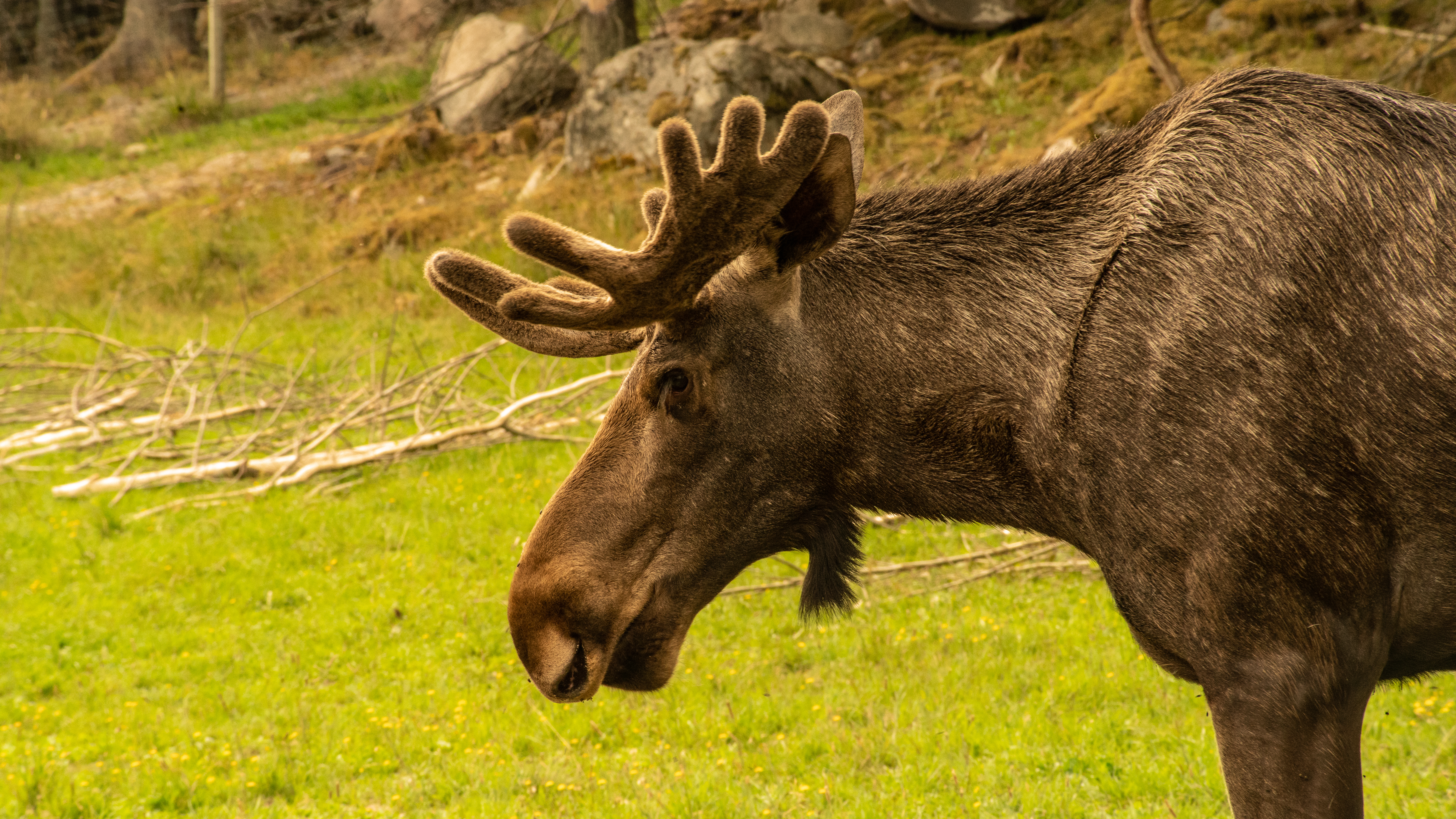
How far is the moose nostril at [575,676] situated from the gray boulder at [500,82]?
39.8 ft

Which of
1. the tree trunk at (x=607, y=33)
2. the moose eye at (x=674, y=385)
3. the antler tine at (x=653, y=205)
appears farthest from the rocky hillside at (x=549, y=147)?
the moose eye at (x=674, y=385)

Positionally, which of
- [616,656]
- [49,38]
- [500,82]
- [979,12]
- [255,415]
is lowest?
[49,38]

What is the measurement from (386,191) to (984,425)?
39.8ft

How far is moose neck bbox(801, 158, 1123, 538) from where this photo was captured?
2.40 meters

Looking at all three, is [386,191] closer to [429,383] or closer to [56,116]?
[429,383]

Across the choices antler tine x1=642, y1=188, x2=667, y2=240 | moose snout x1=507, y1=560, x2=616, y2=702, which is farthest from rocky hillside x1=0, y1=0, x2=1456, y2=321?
moose snout x1=507, y1=560, x2=616, y2=702

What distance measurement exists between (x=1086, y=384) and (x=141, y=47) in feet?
81.1

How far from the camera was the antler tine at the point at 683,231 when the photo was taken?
90.2 inches

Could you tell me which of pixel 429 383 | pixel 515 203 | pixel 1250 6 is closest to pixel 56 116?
pixel 515 203

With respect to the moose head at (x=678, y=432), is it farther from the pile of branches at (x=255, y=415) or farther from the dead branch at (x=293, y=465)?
the dead branch at (x=293, y=465)

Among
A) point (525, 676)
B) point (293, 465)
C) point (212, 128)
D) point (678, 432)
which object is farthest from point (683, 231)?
point (212, 128)

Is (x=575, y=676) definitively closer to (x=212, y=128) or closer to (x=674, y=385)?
(x=674, y=385)

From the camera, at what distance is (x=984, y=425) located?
8.09 feet

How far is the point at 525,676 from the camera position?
5.46 metres
